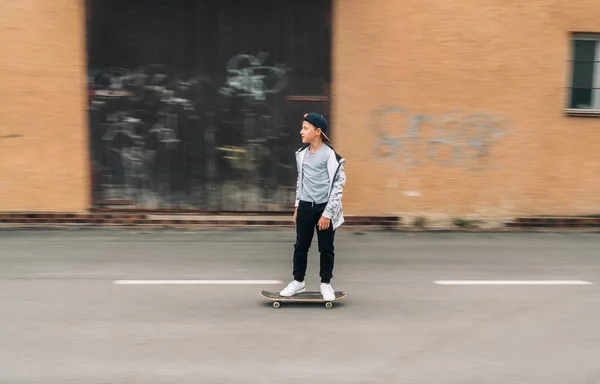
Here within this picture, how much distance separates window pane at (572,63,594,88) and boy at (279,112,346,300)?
5.37 meters

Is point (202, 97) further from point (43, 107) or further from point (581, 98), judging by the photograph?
point (581, 98)

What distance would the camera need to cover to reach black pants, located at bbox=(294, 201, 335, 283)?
4.95 metres

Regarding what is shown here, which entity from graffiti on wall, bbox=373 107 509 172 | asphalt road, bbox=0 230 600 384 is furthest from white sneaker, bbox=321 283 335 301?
graffiti on wall, bbox=373 107 509 172

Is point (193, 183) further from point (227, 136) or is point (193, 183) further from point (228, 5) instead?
point (228, 5)

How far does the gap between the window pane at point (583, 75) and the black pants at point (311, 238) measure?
5608mm

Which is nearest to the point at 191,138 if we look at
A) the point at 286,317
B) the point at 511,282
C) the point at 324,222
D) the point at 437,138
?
the point at 437,138

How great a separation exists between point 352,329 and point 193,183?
4.49 metres

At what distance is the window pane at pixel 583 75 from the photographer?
8.39m

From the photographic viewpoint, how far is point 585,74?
27.6 feet

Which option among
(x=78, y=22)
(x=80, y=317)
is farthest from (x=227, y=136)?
(x=80, y=317)

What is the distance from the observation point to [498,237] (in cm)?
808

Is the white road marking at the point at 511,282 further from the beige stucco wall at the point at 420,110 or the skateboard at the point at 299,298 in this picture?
the beige stucco wall at the point at 420,110

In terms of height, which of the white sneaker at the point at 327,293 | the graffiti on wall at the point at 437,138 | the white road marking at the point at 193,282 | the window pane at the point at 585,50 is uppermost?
the window pane at the point at 585,50

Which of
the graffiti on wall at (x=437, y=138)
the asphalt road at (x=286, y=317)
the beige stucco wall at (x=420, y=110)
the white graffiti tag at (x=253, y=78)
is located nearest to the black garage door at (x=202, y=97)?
the white graffiti tag at (x=253, y=78)
